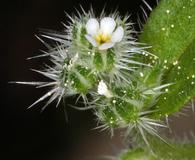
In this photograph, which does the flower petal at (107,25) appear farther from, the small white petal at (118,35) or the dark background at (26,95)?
the dark background at (26,95)

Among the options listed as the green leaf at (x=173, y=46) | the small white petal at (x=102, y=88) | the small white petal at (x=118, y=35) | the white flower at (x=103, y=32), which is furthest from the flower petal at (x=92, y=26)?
the green leaf at (x=173, y=46)

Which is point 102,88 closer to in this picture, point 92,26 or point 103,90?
point 103,90

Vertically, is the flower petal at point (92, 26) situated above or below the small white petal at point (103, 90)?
above

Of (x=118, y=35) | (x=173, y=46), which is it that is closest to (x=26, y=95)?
(x=173, y=46)

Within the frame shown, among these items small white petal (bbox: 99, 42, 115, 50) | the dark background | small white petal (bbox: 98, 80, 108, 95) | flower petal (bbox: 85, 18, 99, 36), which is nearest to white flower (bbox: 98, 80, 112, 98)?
small white petal (bbox: 98, 80, 108, 95)

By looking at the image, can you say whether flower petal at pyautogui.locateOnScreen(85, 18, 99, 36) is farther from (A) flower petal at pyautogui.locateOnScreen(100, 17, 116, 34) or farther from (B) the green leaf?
(B) the green leaf

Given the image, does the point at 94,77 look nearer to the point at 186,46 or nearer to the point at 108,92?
the point at 108,92

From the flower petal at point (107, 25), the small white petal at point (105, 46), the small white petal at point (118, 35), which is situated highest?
the flower petal at point (107, 25)
